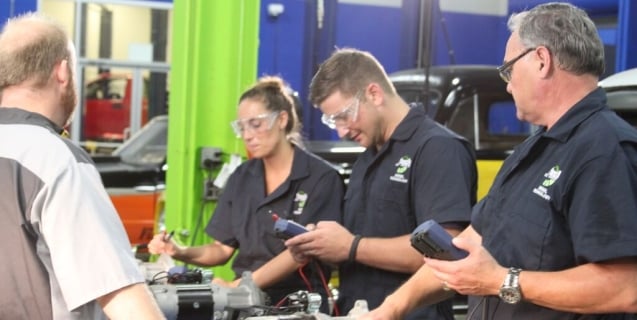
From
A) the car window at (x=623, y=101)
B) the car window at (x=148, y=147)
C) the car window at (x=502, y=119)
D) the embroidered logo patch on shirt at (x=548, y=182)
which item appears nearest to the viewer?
the embroidered logo patch on shirt at (x=548, y=182)

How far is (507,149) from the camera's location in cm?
643

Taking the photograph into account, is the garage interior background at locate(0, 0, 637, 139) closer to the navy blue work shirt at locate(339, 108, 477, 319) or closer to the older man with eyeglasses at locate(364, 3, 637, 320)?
the navy blue work shirt at locate(339, 108, 477, 319)

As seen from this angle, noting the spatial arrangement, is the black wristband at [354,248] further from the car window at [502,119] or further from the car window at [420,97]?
the car window at [502,119]

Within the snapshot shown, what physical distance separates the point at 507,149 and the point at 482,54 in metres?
1.18

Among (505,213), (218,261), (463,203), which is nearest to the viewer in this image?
(505,213)

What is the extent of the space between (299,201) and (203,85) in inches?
50.6

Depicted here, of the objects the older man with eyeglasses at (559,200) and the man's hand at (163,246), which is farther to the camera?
the man's hand at (163,246)

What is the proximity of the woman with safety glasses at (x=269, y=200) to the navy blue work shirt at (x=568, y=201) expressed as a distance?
1.35 meters

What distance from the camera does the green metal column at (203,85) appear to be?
16.5 ft

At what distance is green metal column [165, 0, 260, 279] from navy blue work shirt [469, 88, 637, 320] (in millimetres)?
2618

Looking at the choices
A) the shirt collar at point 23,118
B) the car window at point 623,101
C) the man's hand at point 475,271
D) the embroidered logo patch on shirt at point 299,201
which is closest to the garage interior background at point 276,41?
the car window at point 623,101

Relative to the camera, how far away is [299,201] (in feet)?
13.1

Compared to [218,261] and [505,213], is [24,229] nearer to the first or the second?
[505,213]

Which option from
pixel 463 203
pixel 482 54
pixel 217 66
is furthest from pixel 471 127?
pixel 463 203
